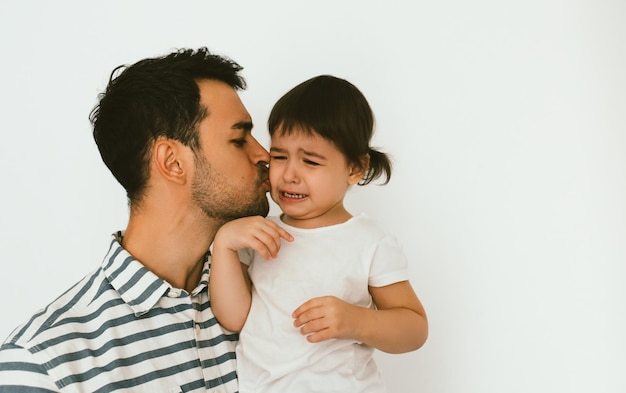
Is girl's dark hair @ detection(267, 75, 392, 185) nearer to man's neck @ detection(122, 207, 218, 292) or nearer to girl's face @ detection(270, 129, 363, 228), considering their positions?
girl's face @ detection(270, 129, 363, 228)

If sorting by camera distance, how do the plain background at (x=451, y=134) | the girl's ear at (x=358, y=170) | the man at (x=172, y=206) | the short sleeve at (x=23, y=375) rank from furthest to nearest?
the plain background at (x=451, y=134) < the girl's ear at (x=358, y=170) < the man at (x=172, y=206) < the short sleeve at (x=23, y=375)

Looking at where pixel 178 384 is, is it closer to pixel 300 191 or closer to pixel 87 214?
pixel 300 191

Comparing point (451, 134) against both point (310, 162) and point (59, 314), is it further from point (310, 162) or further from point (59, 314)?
point (59, 314)

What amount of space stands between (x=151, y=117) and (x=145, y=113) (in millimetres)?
17

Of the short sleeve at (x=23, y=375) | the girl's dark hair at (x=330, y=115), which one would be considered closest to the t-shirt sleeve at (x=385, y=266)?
the girl's dark hair at (x=330, y=115)

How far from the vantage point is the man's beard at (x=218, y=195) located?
5.19ft

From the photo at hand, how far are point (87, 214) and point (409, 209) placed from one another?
98 cm

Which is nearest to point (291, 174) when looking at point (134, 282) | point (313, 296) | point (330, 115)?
point (330, 115)

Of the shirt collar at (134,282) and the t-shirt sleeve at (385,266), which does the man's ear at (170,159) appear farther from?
the t-shirt sleeve at (385,266)

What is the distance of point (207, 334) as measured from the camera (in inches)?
60.0

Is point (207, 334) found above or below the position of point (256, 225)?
below

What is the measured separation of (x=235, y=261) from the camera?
4.95 ft

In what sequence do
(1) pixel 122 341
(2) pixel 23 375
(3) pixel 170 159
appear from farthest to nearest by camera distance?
(3) pixel 170 159
(1) pixel 122 341
(2) pixel 23 375

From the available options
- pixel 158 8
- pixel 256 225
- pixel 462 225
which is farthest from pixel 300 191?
pixel 158 8
